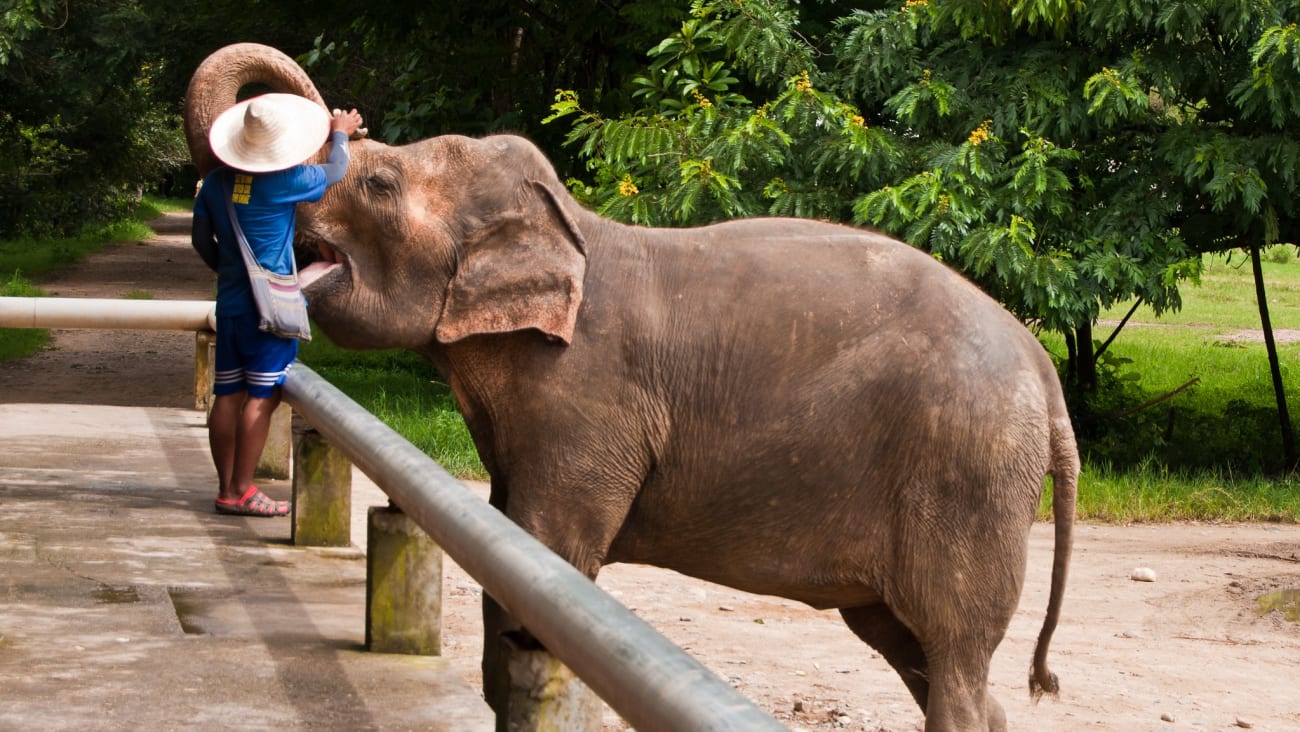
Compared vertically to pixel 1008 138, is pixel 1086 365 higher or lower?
lower

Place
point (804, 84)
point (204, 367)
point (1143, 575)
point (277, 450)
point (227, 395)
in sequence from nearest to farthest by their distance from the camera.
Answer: point (227, 395) → point (277, 450) → point (1143, 575) → point (204, 367) → point (804, 84)

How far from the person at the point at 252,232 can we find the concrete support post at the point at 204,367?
2263 mm

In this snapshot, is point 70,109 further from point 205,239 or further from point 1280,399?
point 205,239

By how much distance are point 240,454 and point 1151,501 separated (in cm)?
705

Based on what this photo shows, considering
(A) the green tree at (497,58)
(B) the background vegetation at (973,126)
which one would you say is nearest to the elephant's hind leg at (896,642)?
(B) the background vegetation at (973,126)

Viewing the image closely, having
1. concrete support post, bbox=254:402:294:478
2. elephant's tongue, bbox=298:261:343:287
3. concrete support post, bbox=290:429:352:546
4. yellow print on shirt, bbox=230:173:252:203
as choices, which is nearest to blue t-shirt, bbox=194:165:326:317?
yellow print on shirt, bbox=230:173:252:203

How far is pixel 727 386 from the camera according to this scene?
439cm

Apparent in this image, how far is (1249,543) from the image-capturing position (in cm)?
1035

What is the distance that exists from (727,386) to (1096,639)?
13.5 feet

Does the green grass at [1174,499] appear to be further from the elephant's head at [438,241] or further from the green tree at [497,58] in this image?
the elephant's head at [438,241]

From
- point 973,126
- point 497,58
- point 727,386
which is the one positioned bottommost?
point 727,386

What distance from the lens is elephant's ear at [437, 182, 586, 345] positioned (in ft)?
14.2

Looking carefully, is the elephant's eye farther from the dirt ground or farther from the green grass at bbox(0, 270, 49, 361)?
the green grass at bbox(0, 270, 49, 361)

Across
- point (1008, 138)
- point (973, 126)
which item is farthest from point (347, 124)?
point (1008, 138)
